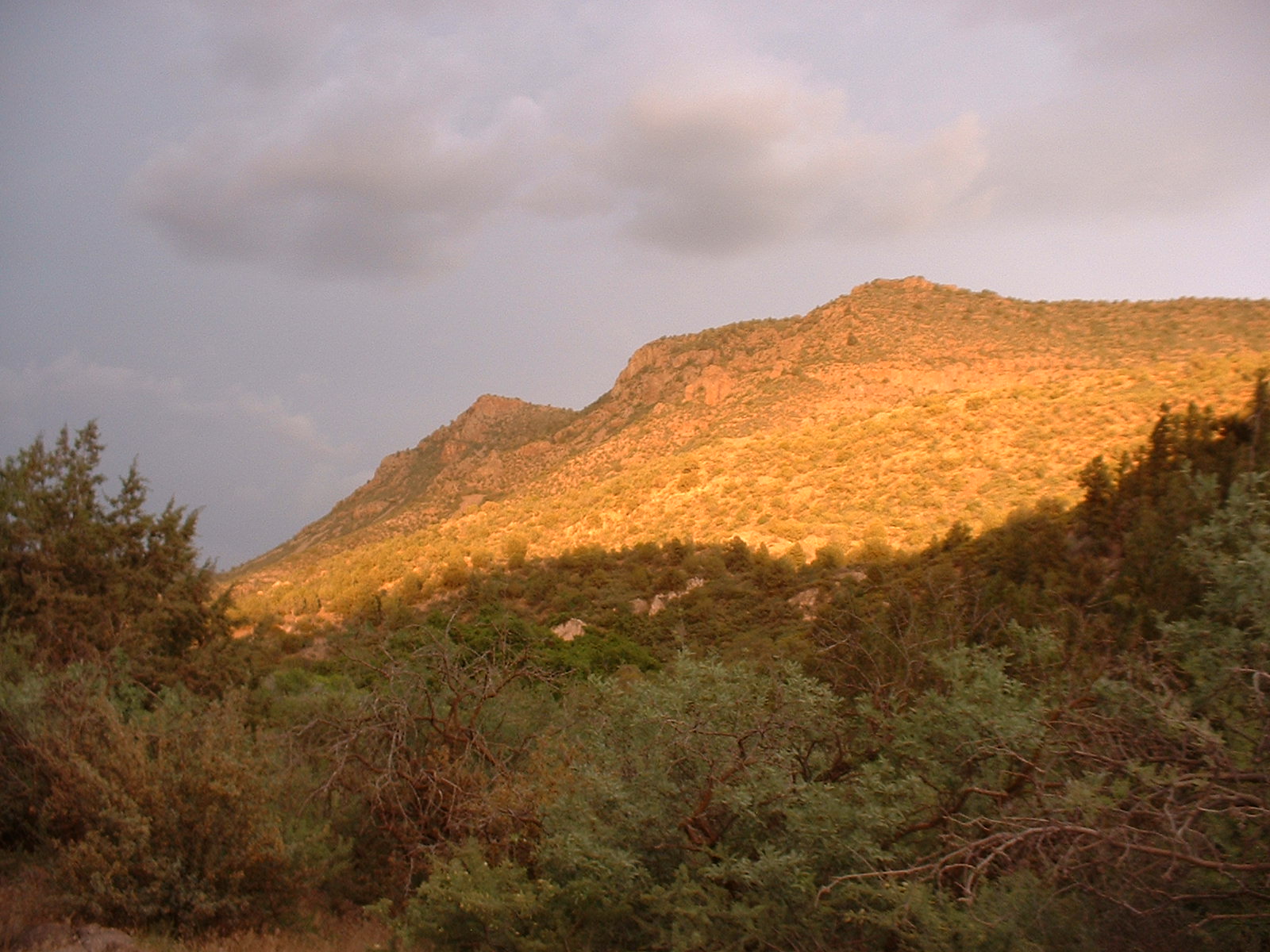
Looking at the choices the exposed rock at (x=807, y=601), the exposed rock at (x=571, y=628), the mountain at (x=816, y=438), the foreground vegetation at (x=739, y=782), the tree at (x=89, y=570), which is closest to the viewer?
the foreground vegetation at (x=739, y=782)

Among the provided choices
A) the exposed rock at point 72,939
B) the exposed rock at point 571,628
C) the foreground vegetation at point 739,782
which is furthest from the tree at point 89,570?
the exposed rock at point 571,628

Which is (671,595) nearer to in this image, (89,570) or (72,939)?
(89,570)

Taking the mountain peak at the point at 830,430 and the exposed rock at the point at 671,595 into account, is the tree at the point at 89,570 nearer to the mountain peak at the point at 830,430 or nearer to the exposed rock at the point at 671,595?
the exposed rock at the point at 671,595

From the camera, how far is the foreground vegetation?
411 cm

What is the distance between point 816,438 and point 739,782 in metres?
34.5

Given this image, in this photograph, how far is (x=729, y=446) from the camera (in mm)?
41688

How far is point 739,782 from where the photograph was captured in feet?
18.0

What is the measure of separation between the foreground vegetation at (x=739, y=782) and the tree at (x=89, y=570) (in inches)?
3.3

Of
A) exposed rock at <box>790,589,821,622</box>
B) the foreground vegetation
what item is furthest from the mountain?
the foreground vegetation

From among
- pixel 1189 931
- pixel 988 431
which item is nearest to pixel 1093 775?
pixel 1189 931

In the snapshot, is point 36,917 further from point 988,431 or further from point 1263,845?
point 988,431

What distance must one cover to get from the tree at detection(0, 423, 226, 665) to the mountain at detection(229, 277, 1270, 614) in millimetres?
18141

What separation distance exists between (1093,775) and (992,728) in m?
0.61

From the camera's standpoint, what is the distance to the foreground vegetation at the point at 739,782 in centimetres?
411
